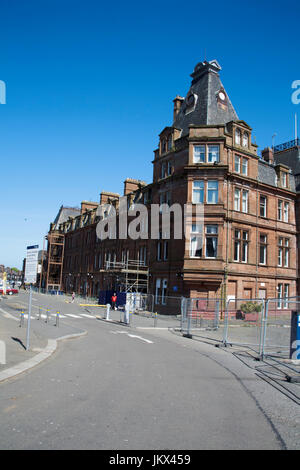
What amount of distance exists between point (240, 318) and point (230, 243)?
8732mm

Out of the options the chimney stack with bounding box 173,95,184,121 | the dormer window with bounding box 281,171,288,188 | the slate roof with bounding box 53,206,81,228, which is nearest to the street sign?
the chimney stack with bounding box 173,95,184,121

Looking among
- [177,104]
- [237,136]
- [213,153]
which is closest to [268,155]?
[237,136]

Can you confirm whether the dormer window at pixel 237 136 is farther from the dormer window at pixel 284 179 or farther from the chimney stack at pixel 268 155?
the chimney stack at pixel 268 155

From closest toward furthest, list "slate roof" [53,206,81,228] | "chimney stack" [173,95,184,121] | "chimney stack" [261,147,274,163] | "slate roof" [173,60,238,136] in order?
"slate roof" [173,60,238,136] → "chimney stack" [173,95,184,121] → "chimney stack" [261,147,274,163] → "slate roof" [53,206,81,228]

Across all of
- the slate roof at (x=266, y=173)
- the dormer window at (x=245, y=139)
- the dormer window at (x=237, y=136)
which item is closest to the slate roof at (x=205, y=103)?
the dormer window at (x=237, y=136)

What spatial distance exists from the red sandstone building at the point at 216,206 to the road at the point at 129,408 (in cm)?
1870

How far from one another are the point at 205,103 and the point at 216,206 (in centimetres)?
987

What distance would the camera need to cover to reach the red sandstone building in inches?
1152

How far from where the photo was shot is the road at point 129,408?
4.99 m

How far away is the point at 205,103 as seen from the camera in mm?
32812

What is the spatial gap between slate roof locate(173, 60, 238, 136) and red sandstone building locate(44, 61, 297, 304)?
0.10 m

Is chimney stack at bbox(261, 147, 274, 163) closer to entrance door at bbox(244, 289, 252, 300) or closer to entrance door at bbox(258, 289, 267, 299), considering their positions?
entrance door at bbox(258, 289, 267, 299)

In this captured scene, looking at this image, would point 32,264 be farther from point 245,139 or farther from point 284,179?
point 284,179
